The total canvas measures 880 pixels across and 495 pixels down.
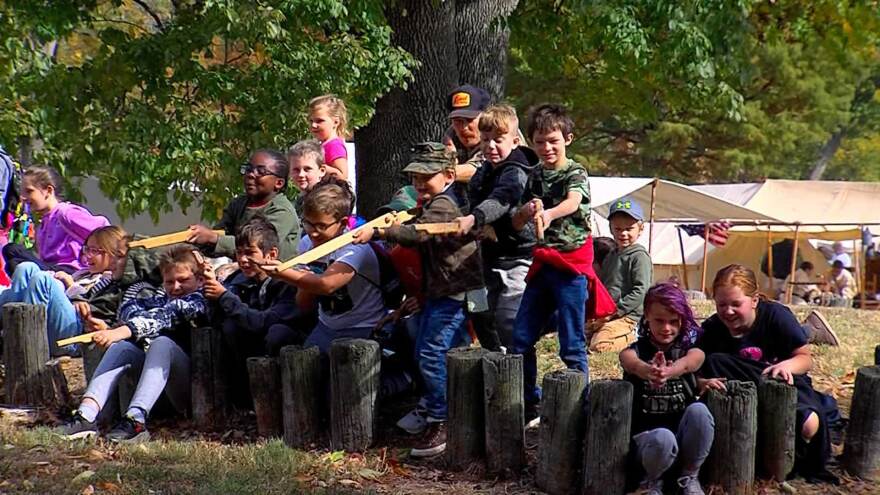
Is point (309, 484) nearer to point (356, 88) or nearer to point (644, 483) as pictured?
point (644, 483)

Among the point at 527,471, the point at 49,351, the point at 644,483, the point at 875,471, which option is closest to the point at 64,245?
the point at 49,351

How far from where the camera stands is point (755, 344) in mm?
4957

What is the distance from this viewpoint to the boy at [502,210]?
17.3 ft

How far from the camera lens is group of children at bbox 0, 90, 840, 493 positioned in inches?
190

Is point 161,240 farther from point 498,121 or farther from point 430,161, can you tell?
point 498,121

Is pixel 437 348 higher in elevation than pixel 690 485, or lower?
higher

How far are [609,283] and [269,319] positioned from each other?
284 cm

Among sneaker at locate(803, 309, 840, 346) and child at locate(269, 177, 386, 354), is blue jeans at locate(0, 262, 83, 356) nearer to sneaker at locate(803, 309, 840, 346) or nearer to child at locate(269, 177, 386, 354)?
child at locate(269, 177, 386, 354)

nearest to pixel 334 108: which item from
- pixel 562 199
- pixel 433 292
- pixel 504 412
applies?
pixel 433 292

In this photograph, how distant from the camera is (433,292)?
5367 mm

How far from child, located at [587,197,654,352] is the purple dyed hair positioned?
272 centimetres

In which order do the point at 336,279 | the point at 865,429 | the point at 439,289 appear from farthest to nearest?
the point at 336,279 → the point at 439,289 → the point at 865,429

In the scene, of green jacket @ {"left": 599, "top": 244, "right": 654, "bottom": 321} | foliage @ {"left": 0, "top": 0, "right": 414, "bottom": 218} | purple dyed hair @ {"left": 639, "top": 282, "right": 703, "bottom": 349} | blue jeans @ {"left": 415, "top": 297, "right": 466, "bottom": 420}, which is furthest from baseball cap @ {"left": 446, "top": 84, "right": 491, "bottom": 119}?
foliage @ {"left": 0, "top": 0, "right": 414, "bottom": 218}

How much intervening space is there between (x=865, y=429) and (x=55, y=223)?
18.2ft
